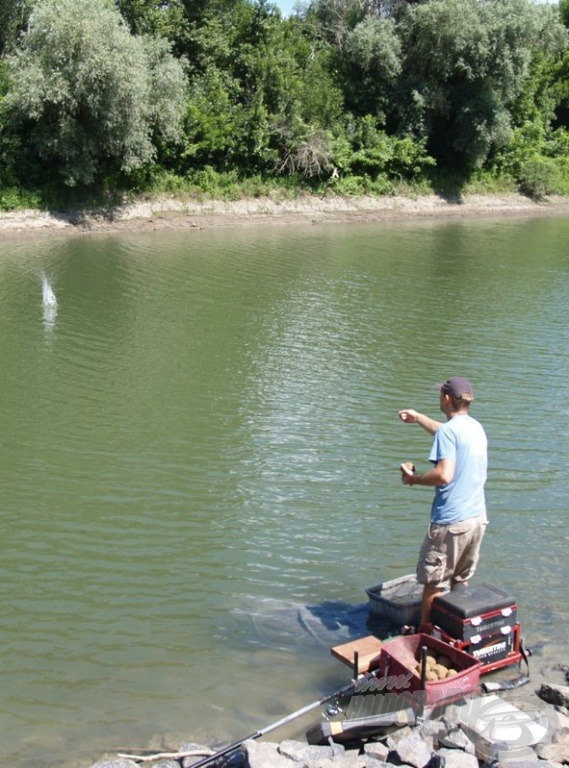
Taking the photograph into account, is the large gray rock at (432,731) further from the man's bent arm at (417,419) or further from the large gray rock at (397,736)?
the man's bent arm at (417,419)

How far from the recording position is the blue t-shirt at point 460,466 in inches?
263

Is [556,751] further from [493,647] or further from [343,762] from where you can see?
[343,762]

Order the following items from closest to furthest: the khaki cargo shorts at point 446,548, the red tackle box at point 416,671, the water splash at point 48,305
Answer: the red tackle box at point 416,671, the khaki cargo shorts at point 446,548, the water splash at point 48,305

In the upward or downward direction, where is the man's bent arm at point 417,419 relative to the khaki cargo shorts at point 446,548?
upward

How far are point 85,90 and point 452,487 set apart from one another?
98.4 ft

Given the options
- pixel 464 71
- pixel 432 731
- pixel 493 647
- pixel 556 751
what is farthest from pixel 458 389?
pixel 464 71

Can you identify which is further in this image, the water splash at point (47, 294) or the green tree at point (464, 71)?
the green tree at point (464, 71)

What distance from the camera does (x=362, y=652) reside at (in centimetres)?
684

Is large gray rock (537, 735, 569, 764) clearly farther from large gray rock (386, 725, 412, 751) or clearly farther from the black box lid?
the black box lid

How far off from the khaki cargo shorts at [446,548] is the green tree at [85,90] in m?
29.7

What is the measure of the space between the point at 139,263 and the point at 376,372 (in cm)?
1306

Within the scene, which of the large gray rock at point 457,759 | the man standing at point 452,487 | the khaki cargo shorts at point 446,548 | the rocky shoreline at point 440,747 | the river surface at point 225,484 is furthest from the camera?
the river surface at point 225,484

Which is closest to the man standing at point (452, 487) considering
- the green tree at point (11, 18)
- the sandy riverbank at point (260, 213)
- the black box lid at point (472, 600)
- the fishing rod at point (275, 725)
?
the black box lid at point (472, 600)

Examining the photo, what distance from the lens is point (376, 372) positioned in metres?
15.8
